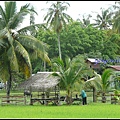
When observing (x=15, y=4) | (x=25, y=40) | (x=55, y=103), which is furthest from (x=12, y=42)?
(x=55, y=103)

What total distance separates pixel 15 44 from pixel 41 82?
3.31 meters

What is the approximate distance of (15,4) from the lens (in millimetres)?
28438

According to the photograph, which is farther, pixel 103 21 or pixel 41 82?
pixel 103 21

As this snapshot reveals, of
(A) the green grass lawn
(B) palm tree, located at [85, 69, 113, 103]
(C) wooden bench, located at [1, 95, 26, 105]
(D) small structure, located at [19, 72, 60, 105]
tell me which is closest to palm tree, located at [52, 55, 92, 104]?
(D) small structure, located at [19, 72, 60, 105]

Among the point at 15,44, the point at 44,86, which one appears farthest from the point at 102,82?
the point at 15,44

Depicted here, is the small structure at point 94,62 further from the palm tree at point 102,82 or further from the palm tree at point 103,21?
the palm tree at point 102,82

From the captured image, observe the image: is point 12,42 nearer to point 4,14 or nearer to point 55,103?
point 4,14

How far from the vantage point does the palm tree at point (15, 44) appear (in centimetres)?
2705

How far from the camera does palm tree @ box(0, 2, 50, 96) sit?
2705cm

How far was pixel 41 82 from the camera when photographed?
2752cm

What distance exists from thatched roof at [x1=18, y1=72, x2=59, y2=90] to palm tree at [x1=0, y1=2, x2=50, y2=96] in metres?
0.64

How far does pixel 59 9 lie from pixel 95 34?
1016 cm

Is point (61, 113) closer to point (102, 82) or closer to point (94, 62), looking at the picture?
point (102, 82)

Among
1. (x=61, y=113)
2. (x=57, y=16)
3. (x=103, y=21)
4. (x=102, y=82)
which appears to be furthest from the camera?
(x=103, y=21)
